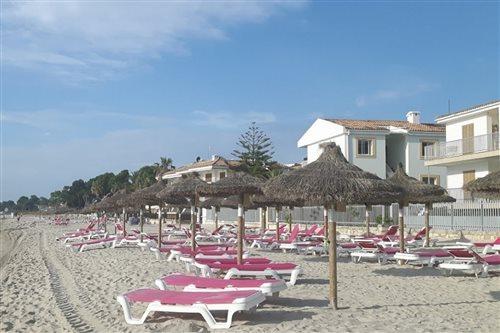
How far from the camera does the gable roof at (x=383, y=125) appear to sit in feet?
124

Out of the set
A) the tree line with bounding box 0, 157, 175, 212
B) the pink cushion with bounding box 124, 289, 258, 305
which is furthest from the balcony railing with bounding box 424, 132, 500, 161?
the tree line with bounding box 0, 157, 175, 212

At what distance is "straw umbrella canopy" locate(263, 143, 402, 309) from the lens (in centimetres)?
846

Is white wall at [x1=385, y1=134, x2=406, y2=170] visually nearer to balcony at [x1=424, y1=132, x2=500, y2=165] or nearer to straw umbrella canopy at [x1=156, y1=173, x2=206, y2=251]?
balcony at [x1=424, y1=132, x2=500, y2=165]

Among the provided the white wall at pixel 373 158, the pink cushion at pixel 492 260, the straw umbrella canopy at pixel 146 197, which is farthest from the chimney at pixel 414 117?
the pink cushion at pixel 492 260

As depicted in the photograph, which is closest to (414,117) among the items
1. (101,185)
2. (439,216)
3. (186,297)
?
(439,216)

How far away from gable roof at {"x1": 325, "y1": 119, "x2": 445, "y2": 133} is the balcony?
491 cm

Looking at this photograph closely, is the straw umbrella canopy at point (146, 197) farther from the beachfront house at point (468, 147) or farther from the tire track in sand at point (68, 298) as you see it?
the beachfront house at point (468, 147)

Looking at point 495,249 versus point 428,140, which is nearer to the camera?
point 495,249

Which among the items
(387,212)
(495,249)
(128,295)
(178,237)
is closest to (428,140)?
(387,212)

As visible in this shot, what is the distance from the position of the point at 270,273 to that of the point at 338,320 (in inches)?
111

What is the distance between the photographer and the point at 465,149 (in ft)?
99.1

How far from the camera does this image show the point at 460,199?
27031 mm

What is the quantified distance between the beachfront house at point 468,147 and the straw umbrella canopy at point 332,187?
19969mm

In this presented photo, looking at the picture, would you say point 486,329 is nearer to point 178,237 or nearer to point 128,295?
point 128,295
